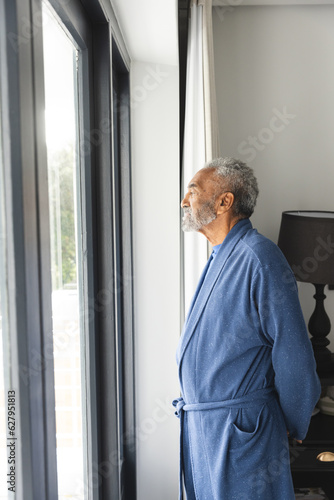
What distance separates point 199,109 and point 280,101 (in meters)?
0.68

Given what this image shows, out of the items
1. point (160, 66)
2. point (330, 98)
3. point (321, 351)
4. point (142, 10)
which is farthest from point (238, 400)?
point (330, 98)

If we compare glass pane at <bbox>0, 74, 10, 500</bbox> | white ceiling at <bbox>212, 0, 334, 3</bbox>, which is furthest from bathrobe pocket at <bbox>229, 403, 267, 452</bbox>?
white ceiling at <bbox>212, 0, 334, 3</bbox>

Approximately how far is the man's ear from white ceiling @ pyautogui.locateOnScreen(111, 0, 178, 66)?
560 millimetres

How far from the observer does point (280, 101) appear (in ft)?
7.51

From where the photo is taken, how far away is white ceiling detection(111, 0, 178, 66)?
4.64 feet

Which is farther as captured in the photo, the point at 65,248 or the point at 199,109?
the point at 199,109

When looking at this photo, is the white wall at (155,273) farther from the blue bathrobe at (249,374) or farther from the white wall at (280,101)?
the blue bathrobe at (249,374)

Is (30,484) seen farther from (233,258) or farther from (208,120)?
(208,120)

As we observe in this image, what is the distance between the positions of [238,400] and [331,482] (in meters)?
1.25

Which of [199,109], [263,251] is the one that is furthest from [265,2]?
[263,251]

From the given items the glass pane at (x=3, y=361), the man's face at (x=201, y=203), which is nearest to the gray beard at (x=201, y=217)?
the man's face at (x=201, y=203)

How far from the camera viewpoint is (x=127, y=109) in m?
2.02

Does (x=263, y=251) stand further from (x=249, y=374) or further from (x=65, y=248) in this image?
(x=65, y=248)

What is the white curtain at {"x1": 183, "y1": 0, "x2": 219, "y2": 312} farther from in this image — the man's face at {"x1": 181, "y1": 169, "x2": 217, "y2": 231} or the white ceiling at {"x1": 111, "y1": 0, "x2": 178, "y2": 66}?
the man's face at {"x1": 181, "y1": 169, "x2": 217, "y2": 231}
